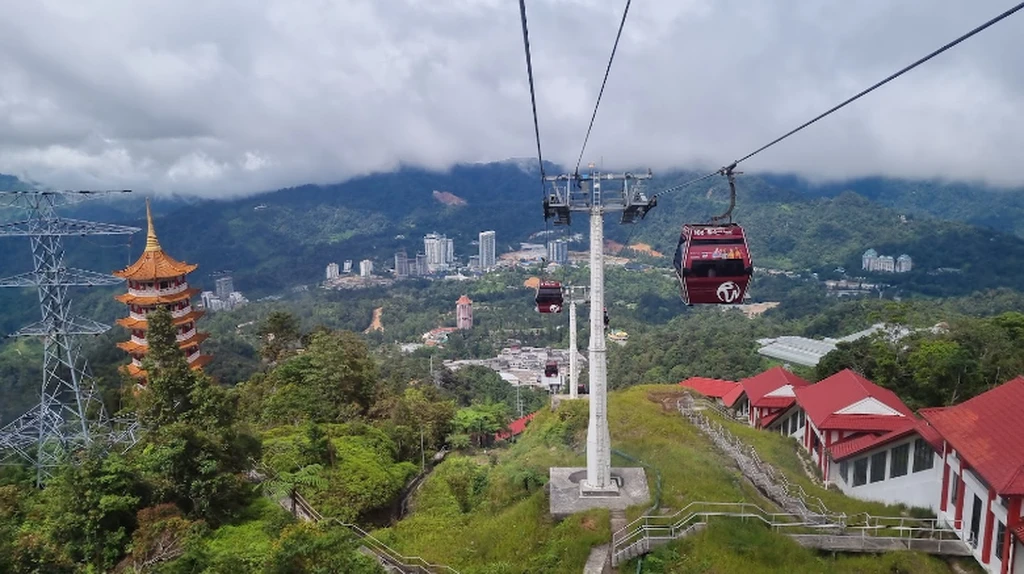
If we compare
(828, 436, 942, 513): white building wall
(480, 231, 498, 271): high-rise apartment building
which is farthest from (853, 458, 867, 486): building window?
(480, 231, 498, 271): high-rise apartment building

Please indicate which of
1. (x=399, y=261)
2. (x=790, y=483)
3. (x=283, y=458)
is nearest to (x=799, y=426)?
(x=790, y=483)

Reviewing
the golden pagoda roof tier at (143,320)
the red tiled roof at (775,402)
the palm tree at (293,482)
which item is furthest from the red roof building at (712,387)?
the golden pagoda roof tier at (143,320)

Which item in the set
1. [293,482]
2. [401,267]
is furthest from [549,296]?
[401,267]

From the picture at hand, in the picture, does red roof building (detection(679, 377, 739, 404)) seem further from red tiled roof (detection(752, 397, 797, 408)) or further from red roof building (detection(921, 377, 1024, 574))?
red roof building (detection(921, 377, 1024, 574))

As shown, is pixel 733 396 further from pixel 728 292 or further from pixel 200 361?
pixel 200 361

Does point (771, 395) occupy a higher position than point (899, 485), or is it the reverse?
point (899, 485)

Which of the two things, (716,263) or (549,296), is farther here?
(549,296)
